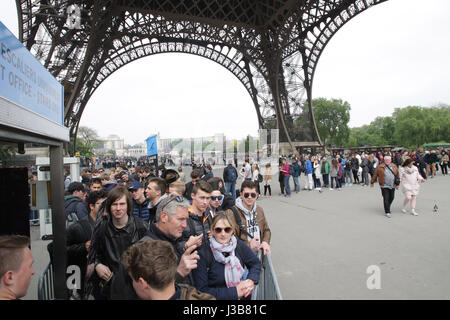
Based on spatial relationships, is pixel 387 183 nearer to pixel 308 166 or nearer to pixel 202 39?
pixel 308 166

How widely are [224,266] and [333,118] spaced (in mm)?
66743

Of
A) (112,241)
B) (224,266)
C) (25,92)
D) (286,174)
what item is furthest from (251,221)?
(286,174)

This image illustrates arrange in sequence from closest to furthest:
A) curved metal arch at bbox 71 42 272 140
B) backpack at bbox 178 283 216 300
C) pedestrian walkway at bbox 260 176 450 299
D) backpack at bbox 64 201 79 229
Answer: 1. backpack at bbox 178 283 216 300
2. pedestrian walkway at bbox 260 176 450 299
3. backpack at bbox 64 201 79 229
4. curved metal arch at bbox 71 42 272 140

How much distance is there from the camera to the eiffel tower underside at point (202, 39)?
48.9ft

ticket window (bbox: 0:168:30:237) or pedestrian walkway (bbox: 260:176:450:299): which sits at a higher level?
ticket window (bbox: 0:168:30:237)

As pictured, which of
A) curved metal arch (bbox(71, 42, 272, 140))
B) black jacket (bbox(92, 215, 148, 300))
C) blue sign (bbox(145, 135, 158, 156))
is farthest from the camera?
curved metal arch (bbox(71, 42, 272, 140))

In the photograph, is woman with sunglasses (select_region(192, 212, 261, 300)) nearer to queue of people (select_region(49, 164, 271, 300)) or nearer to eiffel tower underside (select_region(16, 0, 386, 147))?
queue of people (select_region(49, 164, 271, 300))

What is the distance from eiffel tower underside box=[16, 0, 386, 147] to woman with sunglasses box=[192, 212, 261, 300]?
14.0 meters

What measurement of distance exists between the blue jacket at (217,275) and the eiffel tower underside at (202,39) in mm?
14101

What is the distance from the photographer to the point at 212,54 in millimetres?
30172

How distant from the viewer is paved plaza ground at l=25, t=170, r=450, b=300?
11.7 feet

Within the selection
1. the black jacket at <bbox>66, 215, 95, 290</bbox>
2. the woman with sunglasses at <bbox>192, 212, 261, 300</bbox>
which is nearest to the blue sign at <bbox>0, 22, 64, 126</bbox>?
the black jacket at <bbox>66, 215, 95, 290</bbox>

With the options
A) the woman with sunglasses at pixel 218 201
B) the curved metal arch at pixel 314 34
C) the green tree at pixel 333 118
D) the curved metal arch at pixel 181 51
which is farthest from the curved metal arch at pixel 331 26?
the green tree at pixel 333 118
